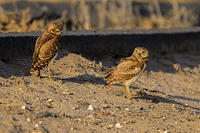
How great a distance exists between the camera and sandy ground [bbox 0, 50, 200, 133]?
710cm

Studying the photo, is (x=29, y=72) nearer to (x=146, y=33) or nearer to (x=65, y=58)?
(x=65, y=58)

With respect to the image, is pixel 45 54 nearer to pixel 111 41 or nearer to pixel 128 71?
pixel 128 71

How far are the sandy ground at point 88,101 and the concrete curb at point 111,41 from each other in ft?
0.81

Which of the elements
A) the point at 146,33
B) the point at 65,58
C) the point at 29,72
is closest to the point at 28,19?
the point at 146,33

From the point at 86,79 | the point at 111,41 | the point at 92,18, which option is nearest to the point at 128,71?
the point at 86,79

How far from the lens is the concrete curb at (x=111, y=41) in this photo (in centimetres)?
1035

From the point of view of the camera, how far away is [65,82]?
30.9 ft

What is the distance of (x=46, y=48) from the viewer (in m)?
9.39

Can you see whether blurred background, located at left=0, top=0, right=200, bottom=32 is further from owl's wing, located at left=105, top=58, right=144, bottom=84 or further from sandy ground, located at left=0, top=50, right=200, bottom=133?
owl's wing, located at left=105, top=58, right=144, bottom=84

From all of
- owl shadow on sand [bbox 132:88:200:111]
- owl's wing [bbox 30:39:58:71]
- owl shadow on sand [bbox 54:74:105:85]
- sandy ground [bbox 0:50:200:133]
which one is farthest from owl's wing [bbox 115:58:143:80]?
owl's wing [bbox 30:39:58:71]

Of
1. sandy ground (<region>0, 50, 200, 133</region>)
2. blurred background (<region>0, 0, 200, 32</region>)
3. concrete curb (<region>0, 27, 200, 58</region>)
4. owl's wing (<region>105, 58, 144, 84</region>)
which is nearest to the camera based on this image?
sandy ground (<region>0, 50, 200, 133</region>)

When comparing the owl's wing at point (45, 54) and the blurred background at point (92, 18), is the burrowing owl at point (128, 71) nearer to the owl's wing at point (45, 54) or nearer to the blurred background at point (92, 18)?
the owl's wing at point (45, 54)

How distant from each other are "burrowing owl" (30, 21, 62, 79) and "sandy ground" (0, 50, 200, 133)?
0.94 feet

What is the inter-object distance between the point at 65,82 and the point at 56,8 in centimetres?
1546
